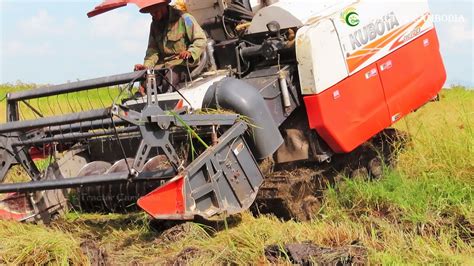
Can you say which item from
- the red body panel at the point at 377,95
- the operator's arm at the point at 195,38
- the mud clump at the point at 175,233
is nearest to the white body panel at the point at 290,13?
the operator's arm at the point at 195,38

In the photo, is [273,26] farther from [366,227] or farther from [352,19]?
[366,227]

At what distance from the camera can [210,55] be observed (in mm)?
6469

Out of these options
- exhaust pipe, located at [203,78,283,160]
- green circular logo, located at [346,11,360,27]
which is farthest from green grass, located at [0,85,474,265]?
green circular logo, located at [346,11,360,27]

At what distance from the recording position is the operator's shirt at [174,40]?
6.26 metres

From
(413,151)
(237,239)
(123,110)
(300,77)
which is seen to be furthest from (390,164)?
(123,110)

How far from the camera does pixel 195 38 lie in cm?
627

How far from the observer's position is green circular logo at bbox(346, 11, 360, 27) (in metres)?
6.08

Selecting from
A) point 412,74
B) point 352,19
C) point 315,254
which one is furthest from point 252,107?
point 412,74

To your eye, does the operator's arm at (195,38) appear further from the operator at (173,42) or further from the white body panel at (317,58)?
the white body panel at (317,58)

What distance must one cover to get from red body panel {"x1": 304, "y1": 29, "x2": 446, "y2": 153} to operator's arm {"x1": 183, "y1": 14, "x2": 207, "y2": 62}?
3.71 feet

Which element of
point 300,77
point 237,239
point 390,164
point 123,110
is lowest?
point 390,164

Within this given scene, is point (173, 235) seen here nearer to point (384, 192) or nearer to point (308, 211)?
point (308, 211)

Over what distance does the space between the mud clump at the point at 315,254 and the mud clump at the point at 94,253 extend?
1068 millimetres

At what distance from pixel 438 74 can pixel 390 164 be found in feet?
3.35
